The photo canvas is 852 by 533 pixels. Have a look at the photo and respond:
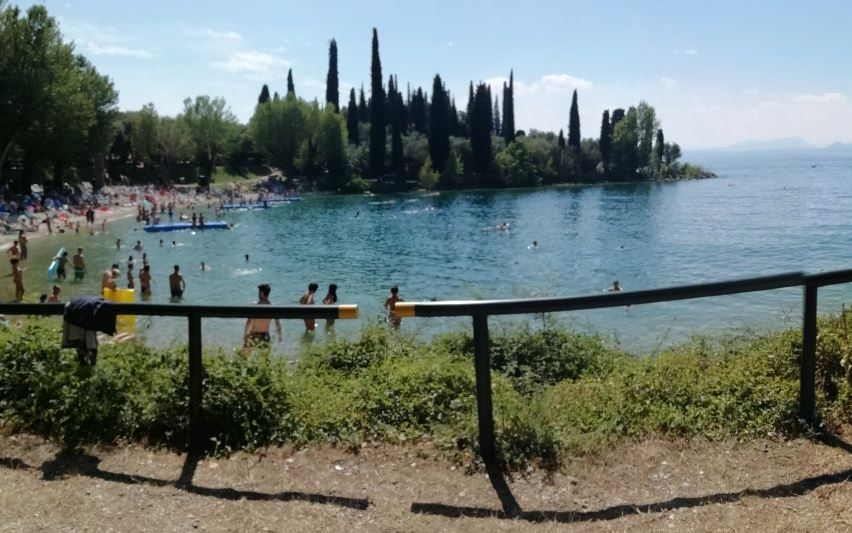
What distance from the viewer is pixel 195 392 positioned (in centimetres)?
439

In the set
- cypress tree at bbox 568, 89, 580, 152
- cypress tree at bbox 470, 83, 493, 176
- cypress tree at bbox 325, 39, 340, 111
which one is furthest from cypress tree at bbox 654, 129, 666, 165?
cypress tree at bbox 325, 39, 340, 111

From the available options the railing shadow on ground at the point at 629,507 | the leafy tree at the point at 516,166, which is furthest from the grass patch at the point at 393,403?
the leafy tree at the point at 516,166

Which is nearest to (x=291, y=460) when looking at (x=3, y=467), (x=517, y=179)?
(x=3, y=467)

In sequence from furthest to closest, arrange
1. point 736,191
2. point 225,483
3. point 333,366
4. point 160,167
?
point 736,191 → point 160,167 → point 333,366 → point 225,483

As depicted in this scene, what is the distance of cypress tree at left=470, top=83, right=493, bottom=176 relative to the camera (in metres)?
104

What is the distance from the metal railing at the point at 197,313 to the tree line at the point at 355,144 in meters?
62.4

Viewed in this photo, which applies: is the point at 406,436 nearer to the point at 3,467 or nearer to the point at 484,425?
the point at 484,425

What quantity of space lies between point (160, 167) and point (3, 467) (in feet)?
315

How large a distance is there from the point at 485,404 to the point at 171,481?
180 centimetres

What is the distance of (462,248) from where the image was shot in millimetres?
46188

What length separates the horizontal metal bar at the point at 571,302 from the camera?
12.6 feet

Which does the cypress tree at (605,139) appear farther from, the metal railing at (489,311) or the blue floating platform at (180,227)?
the metal railing at (489,311)

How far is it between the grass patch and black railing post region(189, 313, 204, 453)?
0.19 ft

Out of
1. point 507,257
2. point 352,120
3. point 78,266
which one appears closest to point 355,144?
point 352,120
